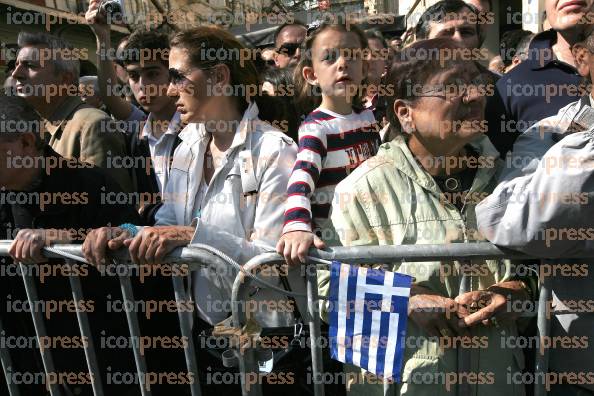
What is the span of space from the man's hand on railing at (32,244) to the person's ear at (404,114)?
149 centimetres

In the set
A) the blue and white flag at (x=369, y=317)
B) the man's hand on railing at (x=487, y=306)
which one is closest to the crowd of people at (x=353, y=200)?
the man's hand on railing at (x=487, y=306)

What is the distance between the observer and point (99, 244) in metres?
2.03

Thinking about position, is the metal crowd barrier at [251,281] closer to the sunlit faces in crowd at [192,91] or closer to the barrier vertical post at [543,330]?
the barrier vertical post at [543,330]

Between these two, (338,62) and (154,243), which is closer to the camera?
(154,243)

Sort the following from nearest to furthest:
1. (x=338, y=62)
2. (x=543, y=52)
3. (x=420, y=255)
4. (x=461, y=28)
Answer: (x=420, y=255)
(x=543, y=52)
(x=338, y=62)
(x=461, y=28)

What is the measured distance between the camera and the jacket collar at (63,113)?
3477 mm

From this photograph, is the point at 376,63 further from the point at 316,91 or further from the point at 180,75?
the point at 180,75

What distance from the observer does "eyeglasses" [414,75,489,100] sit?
198cm

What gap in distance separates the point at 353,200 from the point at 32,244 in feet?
4.38

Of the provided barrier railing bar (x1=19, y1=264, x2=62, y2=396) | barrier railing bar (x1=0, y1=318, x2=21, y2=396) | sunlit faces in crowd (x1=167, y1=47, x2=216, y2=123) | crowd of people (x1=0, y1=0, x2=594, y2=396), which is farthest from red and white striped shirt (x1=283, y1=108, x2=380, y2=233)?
barrier railing bar (x1=0, y1=318, x2=21, y2=396)

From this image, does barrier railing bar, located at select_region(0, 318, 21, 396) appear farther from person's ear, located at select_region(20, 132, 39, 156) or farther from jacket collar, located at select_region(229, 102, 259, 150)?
jacket collar, located at select_region(229, 102, 259, 150)

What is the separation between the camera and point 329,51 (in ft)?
9.21

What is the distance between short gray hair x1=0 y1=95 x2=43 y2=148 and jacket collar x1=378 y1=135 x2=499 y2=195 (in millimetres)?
1644

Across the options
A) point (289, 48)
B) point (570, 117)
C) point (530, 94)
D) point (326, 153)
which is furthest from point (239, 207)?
point (289, 48)
